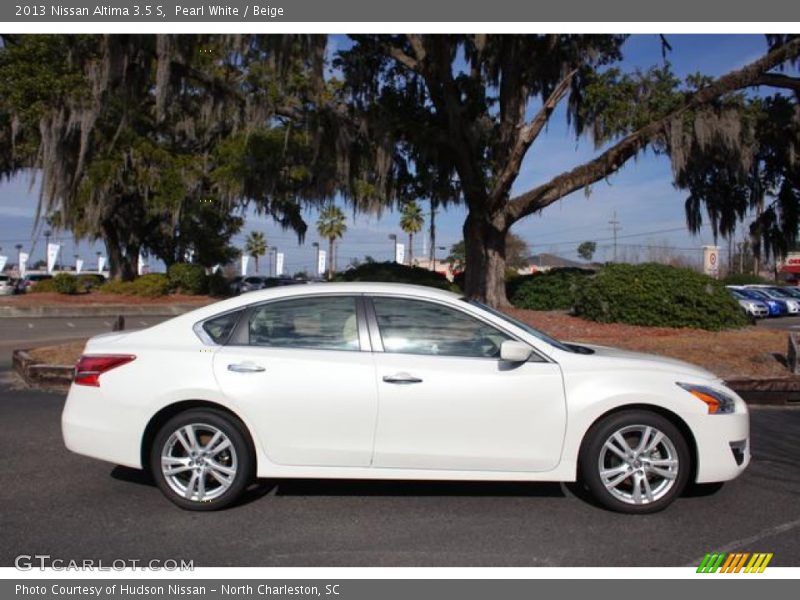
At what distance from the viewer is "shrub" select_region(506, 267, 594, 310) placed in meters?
16.7

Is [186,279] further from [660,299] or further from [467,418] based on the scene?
[467,418]

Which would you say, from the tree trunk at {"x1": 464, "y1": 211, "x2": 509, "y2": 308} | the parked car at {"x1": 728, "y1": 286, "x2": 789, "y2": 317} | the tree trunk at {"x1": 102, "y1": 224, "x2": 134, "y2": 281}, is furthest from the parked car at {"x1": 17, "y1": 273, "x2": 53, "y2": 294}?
the parked car at {"x1": 728, "y1": 286, "x2": 789, "y2": 317}

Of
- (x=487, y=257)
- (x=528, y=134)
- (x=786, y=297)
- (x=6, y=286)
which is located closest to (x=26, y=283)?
(x=6, y=286)

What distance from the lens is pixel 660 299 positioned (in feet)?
44.3

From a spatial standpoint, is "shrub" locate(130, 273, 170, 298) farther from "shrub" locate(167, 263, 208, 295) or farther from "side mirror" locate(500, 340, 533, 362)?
"side mirror" locate(500, 340, 533, 362)

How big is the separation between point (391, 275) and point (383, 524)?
1411cm

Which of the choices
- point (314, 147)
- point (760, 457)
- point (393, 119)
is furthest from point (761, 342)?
point (314, 147)

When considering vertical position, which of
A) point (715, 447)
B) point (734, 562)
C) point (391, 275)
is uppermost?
point (391, 275)

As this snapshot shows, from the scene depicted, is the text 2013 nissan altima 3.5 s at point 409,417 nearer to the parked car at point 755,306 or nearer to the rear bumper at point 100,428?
the rear bumper at point 100,428

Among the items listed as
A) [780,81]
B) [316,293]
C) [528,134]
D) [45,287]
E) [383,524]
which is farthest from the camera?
[45,287]

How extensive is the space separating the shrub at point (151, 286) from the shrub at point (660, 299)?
18.2 m

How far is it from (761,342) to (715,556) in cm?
818

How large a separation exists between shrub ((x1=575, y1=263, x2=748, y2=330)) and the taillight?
11.0 meters

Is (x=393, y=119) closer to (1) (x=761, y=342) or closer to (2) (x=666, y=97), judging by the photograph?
(2) (x=666, y=97)
